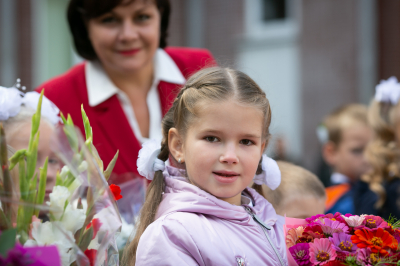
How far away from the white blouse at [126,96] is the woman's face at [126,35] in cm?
11

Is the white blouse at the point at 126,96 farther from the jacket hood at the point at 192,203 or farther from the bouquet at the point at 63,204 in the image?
the bouquet at the point at 63,204

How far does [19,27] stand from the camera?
10.8m

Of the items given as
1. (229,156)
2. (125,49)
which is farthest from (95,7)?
(229,156)

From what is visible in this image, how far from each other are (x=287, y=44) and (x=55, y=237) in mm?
10195

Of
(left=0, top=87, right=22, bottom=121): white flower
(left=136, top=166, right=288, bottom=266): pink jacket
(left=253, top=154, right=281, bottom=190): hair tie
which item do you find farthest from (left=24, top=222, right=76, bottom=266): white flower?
(left=253, top=154, right=281, bottom=190): hair tie

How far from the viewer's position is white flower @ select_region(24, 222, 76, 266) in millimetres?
1230

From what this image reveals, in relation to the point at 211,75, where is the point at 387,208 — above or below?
below

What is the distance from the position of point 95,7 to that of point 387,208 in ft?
7.55

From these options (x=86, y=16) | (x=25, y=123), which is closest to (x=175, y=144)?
(x=25, y=123)

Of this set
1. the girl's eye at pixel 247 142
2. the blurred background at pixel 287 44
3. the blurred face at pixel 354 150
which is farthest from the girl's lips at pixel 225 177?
the blurred background at pixel 287 44

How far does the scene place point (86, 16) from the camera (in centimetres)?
272

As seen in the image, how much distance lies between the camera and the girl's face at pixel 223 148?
5.66 feet

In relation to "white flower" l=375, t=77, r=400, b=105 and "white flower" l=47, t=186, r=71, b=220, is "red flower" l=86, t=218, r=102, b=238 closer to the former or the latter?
"white flower" l=47, t=186, r=71, b=220

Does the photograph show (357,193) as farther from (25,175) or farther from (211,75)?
(25,175)
